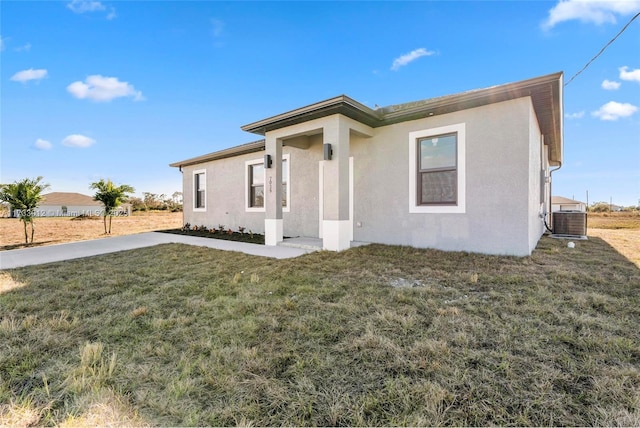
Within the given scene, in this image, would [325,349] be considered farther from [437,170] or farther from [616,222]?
[616,222]

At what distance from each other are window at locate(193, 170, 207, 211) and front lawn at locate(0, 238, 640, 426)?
26.0 ft

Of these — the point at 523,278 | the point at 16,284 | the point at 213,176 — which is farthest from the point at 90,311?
the point at 213,176

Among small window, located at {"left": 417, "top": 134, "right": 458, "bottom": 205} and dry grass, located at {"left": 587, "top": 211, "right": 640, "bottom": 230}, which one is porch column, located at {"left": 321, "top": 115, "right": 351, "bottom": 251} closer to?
small window, located at {"left": 417, "top": 134, "right": 458, "bottom": 205}

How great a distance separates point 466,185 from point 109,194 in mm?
14135

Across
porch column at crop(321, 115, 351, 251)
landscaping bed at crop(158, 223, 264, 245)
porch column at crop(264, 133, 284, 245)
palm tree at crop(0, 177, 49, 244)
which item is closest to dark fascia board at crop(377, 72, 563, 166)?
porch column at crop(321, 115, 351, 251)

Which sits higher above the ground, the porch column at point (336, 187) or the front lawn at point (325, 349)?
the porch column at point (336, 187)

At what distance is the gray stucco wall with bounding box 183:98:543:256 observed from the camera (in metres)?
5.62

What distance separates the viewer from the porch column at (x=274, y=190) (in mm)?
7730

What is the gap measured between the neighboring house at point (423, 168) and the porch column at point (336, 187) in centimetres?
2

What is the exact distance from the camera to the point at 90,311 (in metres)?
3.26

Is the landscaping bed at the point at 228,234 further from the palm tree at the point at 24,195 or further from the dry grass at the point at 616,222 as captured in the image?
the dry grass at the point at 616,222

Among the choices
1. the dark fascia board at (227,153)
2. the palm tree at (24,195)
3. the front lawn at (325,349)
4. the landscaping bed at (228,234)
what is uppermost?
the dark fascia board at (227,153)

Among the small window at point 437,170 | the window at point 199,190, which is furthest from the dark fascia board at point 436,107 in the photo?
the window at point 199,190

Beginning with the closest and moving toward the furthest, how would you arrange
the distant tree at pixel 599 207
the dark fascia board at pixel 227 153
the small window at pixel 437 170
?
the small window at pixel 437 170
the dark fascia board at pixel 227 153
the distant tree at pixel 599 207
